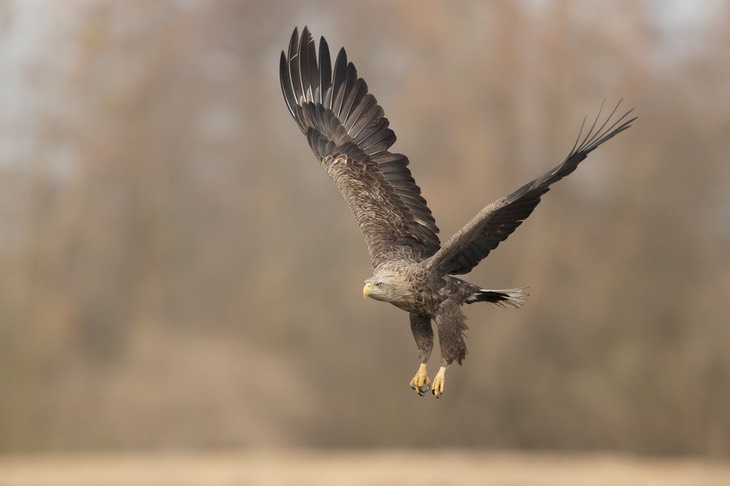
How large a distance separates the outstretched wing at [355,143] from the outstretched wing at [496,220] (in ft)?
2.30

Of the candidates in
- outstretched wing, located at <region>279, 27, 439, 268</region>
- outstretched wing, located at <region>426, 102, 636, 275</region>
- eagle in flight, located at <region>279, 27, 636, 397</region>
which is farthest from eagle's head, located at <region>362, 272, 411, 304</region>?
outstretched wing, located at <region>279, 27, 439, 268</region>

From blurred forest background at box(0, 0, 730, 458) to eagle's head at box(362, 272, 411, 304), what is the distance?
18.2 m

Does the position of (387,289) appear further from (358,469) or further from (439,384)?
(358,469)

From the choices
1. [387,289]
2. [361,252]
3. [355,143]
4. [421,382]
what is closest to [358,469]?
[361,252]

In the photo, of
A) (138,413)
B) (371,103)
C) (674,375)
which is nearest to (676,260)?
(674,375)

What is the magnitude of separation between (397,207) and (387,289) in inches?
58.0

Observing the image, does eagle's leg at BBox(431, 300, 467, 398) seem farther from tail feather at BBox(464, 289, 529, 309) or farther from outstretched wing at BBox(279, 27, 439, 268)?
outstretched wing at BBox(279, 27, 439, 268)

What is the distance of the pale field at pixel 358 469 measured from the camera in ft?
77.4

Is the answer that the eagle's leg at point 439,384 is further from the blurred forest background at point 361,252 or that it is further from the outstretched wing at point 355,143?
the blurred forest background at point 361,252

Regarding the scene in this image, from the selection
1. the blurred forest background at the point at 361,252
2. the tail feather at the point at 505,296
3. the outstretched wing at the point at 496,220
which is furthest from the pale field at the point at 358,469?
the outstretched wing at the point at 496,220

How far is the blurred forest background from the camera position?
26672mm

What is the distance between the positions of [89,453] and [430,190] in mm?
9862

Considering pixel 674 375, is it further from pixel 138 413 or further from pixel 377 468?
pixel 138 413

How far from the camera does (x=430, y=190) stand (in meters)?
27.5
